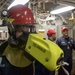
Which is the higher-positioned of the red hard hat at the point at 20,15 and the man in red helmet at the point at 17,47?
the red hard hat at the point at 20,15

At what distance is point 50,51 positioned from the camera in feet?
3.44

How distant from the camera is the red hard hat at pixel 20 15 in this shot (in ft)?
4.93

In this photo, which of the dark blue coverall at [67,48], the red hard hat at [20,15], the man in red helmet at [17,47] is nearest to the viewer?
the man in red helmet at [17,47]

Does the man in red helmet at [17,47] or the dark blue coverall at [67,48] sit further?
the dark blue coverall at [67,48]

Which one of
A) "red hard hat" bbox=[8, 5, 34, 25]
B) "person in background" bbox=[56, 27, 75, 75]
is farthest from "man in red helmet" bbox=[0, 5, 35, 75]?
"person in background" bbox=[56, 27, 75, 75]

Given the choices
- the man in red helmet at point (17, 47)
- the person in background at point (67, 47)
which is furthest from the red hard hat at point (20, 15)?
the person in background at point (67, 47)

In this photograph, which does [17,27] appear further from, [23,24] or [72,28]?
[72,28]

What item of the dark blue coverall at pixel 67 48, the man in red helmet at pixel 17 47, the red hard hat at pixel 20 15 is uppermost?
the red hard hat at pixel 20 15

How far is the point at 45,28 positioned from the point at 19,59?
4985 millimetres

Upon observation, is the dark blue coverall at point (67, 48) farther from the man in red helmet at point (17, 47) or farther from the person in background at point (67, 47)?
the man in red helmet at point (17, 47)

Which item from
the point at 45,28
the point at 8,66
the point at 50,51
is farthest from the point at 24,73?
the point at 45,28

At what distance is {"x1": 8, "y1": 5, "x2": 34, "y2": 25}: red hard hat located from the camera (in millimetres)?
1503

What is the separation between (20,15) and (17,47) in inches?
11.1

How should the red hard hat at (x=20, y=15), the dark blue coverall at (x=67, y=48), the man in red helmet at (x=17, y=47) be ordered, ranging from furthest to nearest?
the dark blue coverall at (x=67, y=48)
the red hard hat at (x=20, y=15)
the man in red helmet at (x=17, y=47)
